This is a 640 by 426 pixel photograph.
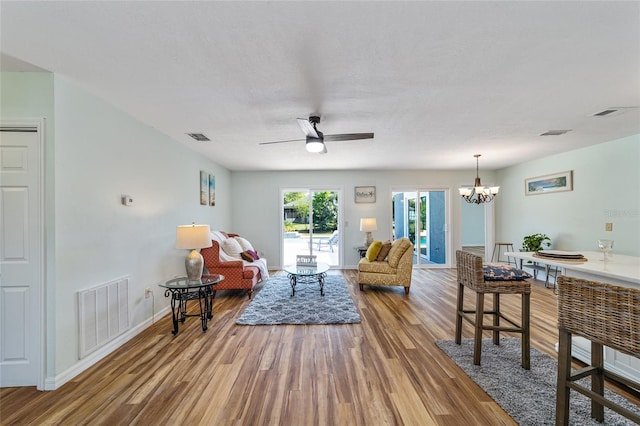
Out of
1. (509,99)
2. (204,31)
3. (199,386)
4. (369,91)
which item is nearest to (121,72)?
(204,31)

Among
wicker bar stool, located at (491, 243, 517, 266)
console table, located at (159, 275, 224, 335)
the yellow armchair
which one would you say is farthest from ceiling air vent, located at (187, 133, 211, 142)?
wicker bar stool, located at (491, 243, 517, 266)

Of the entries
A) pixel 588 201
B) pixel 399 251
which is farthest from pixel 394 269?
pixel 588 201

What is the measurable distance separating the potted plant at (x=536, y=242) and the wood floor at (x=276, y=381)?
2276 millimetres

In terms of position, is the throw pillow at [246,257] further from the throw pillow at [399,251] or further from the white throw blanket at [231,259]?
the throw pillow at [399,251]

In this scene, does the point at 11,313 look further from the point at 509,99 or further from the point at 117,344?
the point at 509,99

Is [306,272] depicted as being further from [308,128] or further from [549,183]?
[549,183]

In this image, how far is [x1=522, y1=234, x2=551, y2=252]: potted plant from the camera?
503 centimetres

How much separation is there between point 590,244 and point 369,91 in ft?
16.1

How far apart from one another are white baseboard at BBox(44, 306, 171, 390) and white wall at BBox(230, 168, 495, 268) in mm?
3499

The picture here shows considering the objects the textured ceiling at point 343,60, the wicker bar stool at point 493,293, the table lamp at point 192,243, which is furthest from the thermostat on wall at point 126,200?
the wicker bar stool at point 493,293

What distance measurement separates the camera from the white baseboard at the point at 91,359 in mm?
2066

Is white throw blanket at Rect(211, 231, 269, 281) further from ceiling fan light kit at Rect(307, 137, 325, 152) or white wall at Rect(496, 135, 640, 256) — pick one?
white wall at Rect(496, 135, 640, 256)

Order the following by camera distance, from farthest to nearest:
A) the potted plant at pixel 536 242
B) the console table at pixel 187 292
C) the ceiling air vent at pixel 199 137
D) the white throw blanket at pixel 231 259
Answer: the potted plant at pixel 536 242 < the white throw blanket at pixel 231 259 < the ceiling air vent at pixel 199 137 < the console table at pixel 187 292

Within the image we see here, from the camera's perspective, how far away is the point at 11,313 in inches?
81.7
